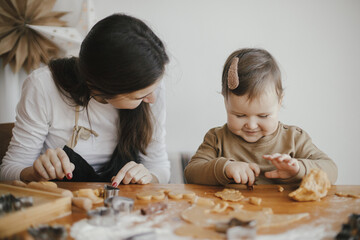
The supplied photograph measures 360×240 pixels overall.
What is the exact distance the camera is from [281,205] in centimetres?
75

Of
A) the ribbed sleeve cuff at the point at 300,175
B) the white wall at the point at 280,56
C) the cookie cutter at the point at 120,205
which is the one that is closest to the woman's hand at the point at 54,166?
the cookie cutter at the point at 120,205

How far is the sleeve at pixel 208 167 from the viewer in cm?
98

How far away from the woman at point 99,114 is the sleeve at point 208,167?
6.5 inches

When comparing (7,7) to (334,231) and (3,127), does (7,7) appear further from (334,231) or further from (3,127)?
(334,231)

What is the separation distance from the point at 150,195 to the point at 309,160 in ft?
1.77

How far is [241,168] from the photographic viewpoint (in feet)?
3.16

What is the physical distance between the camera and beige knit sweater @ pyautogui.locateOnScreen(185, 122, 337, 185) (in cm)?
103

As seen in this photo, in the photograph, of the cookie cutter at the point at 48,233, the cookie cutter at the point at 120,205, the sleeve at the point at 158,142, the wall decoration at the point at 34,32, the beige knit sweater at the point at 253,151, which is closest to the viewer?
the cookie cutter at the point at 48,233

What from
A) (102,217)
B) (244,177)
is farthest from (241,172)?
(102,217)

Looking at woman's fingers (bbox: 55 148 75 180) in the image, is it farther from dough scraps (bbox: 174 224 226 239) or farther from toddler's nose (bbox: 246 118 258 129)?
toddler's nose (bbox: 246 118 258 129)

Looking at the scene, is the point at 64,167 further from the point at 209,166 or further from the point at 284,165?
the point at 284,165

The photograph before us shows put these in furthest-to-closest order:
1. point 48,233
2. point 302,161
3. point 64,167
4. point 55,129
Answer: point 55,129 → point 302,161 → point 64,167 → point 48,233

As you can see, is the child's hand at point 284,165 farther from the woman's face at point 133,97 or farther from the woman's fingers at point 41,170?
the woman's fingers at point 41,170

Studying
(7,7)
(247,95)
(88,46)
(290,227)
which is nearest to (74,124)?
(88,46)
